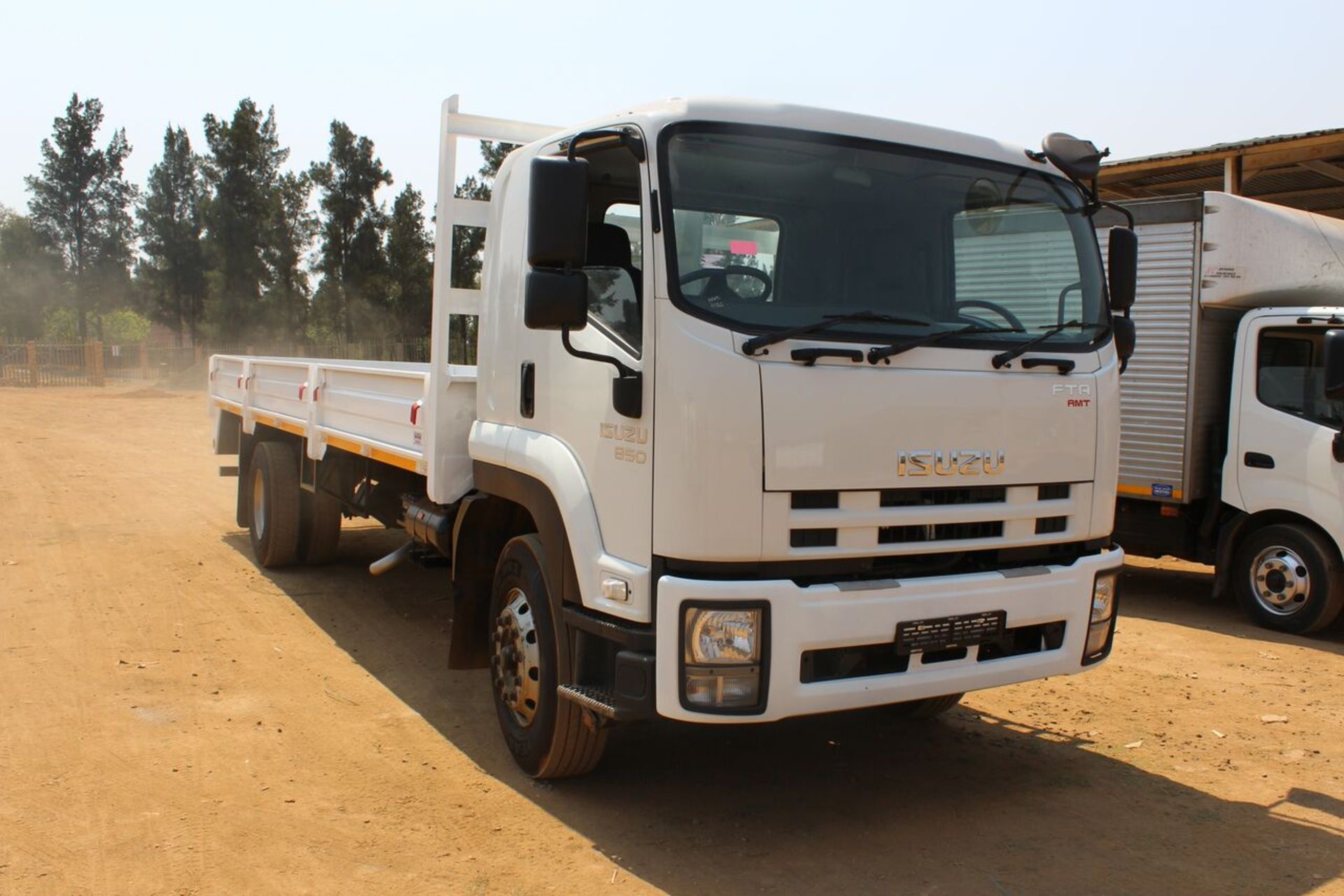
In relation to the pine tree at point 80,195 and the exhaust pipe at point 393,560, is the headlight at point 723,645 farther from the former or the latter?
the pine tree at point 80,195

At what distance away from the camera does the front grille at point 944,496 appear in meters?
3.99

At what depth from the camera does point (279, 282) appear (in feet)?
135

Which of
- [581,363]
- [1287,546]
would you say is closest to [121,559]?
[581,363]

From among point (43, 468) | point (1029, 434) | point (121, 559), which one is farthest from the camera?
point (43, 468)

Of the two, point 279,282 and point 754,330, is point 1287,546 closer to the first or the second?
point 754,330

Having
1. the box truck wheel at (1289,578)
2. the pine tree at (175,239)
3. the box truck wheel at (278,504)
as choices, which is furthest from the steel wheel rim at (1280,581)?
the pine tree at (175,239)

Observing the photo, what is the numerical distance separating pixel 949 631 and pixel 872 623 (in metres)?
0.36

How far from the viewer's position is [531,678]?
15.2 feet

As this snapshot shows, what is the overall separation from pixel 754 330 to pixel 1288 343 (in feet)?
18.7

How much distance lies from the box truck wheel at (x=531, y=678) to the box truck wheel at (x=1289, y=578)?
5629mm

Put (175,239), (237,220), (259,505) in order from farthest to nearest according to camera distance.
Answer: (175,239), (237,220), (259,505)

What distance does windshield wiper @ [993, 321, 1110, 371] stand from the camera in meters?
4.15

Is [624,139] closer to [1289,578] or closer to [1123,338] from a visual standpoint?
[1123,338]

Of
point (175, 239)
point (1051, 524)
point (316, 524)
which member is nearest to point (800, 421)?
point (1051, 524)
